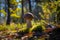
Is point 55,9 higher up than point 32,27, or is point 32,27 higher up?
point 55,9

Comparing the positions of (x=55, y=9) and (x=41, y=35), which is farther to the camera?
(x=55, y=9)

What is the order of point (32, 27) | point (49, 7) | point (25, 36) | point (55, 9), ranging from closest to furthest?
point (25, 36)
point (32, 27)
point (55, 9)
point (49, 7)

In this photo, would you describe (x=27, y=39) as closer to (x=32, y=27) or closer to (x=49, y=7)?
(x=32, y=27)

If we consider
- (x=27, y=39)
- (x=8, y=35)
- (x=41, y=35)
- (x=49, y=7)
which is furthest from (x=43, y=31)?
(x=49, y=7)

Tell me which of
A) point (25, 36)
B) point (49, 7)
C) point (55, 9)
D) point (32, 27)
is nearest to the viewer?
point (25, 36)

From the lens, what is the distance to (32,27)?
278cm

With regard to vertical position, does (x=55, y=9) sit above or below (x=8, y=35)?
above

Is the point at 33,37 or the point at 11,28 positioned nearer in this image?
the point at 33,37

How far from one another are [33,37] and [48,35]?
211 mm

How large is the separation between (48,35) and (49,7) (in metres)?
0.95

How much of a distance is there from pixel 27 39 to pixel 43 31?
0.27m

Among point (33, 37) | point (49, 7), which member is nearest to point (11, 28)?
point (33, 37)

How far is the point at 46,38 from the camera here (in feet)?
8.63

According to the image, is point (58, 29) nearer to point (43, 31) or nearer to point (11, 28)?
point (43, 31)
